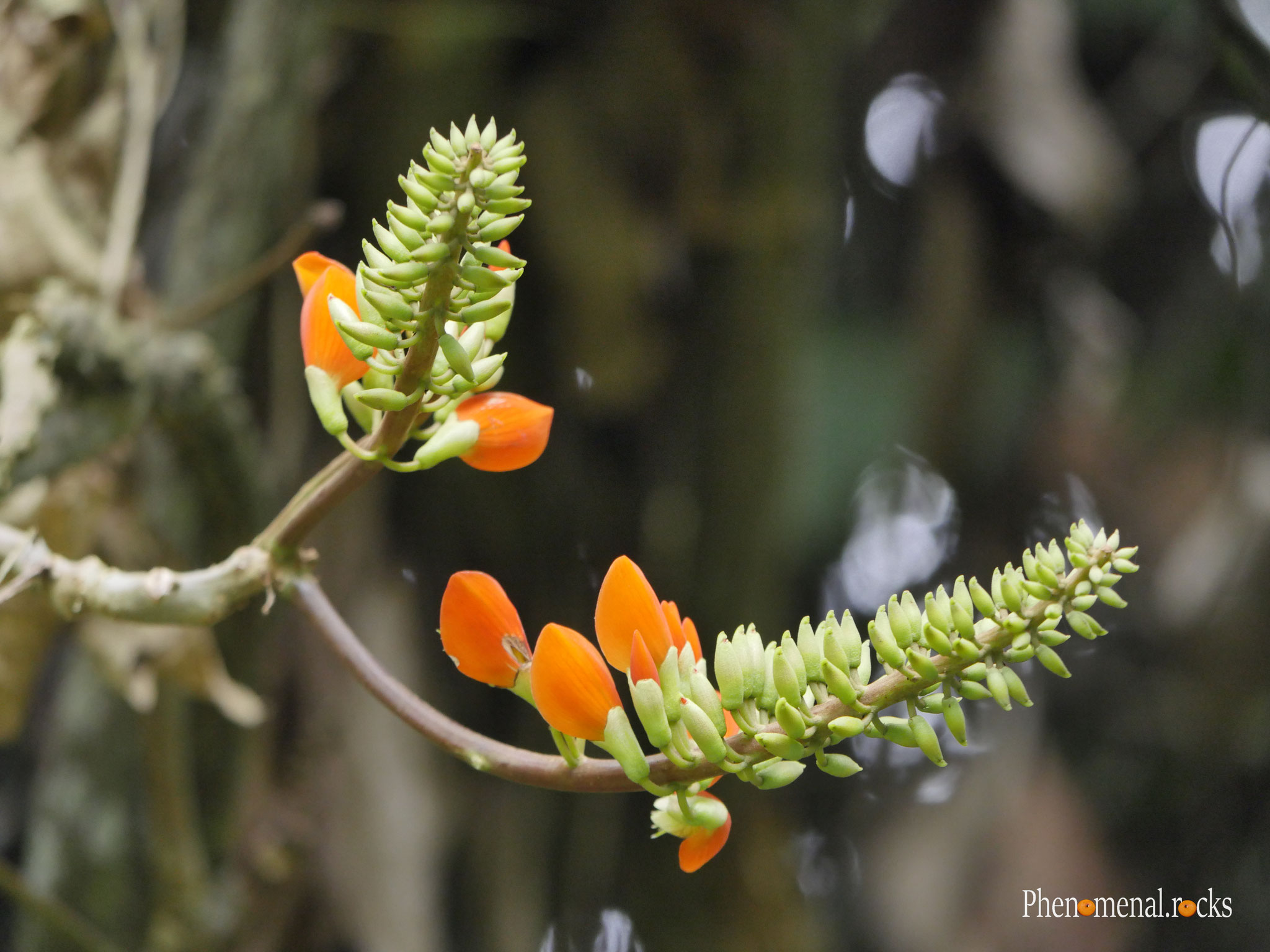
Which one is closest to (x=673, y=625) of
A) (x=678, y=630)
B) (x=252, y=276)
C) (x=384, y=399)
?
(x=678, y=630)

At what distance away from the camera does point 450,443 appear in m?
0.26

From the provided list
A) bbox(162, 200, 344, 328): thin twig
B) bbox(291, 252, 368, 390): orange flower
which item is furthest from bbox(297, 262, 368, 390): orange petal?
bbox(162, 200, 344, 328): thin twig

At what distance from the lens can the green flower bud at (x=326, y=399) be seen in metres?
0.26

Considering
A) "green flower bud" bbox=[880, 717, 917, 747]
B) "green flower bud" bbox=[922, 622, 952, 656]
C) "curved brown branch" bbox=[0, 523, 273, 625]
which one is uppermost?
"curved brown branch" bbox=[0, 523, 273, 625]

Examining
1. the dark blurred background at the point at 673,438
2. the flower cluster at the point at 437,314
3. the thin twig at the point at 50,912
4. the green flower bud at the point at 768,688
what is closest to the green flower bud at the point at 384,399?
the flower cluster at the point at 437,314

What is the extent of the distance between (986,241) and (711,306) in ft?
2.45

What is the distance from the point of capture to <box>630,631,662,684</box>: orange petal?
0.24 metres

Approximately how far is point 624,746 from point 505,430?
0.31 feet

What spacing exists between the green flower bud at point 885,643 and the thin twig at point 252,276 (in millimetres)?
582

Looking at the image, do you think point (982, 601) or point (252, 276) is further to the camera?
point (252, 276)

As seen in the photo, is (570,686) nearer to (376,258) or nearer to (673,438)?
(376,258)

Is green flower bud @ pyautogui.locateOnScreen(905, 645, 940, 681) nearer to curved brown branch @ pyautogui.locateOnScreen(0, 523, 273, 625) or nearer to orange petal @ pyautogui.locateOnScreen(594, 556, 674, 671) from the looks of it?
orange petal @ pyautogui.locateOnScreen(594, 556, 674, 671)

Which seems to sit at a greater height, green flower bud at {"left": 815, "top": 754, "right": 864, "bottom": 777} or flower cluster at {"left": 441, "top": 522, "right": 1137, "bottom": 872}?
flower cluster at {"left": 441, "top": 522, "right": 1137, "bottom": 872}

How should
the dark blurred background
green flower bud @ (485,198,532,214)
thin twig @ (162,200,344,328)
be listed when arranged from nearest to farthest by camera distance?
1. green flower bud @ (485,198,532,214)
2. thin twig @ (162,200,344,328)
3. the dark blurred background
